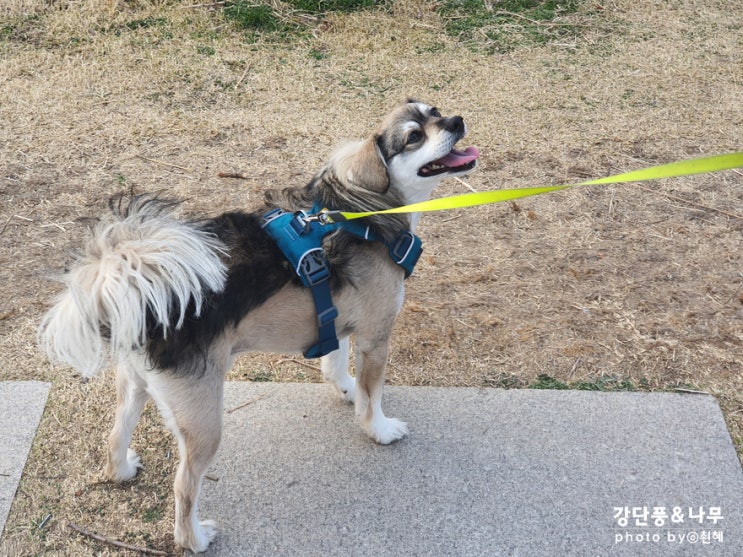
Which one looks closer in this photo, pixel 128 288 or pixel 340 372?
pixel 128 288

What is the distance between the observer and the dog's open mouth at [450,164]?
9.78 ft

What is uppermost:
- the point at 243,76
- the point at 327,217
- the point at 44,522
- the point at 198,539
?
the point at 327,217

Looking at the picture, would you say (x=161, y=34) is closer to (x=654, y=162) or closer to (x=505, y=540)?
(x=654, y=162)

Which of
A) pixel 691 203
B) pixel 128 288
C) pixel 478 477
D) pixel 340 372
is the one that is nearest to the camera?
pixel 128 288

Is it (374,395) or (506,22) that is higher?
(506,22)

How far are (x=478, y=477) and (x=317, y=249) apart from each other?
1220 millimetres

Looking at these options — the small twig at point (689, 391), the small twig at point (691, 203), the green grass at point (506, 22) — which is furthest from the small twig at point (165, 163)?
the small twig at point (689, 391)

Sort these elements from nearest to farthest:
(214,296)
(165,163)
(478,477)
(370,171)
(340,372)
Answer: (214,296)
(370,171)
(478,477)
(340,372)
(165,163)

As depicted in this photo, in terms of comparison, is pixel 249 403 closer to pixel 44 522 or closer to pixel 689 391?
pixel 44 522

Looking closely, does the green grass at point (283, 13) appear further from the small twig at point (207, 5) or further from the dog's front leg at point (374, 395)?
the dog's front leg at point (374, 395)

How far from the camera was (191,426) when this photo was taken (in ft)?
8.76

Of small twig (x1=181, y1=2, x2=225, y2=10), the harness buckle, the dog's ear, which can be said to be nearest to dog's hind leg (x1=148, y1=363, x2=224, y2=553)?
the harness buckle

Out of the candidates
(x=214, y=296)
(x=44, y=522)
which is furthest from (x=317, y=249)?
(x=44, y=522)

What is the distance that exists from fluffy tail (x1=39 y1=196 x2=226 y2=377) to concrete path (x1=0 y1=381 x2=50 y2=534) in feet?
3.21
